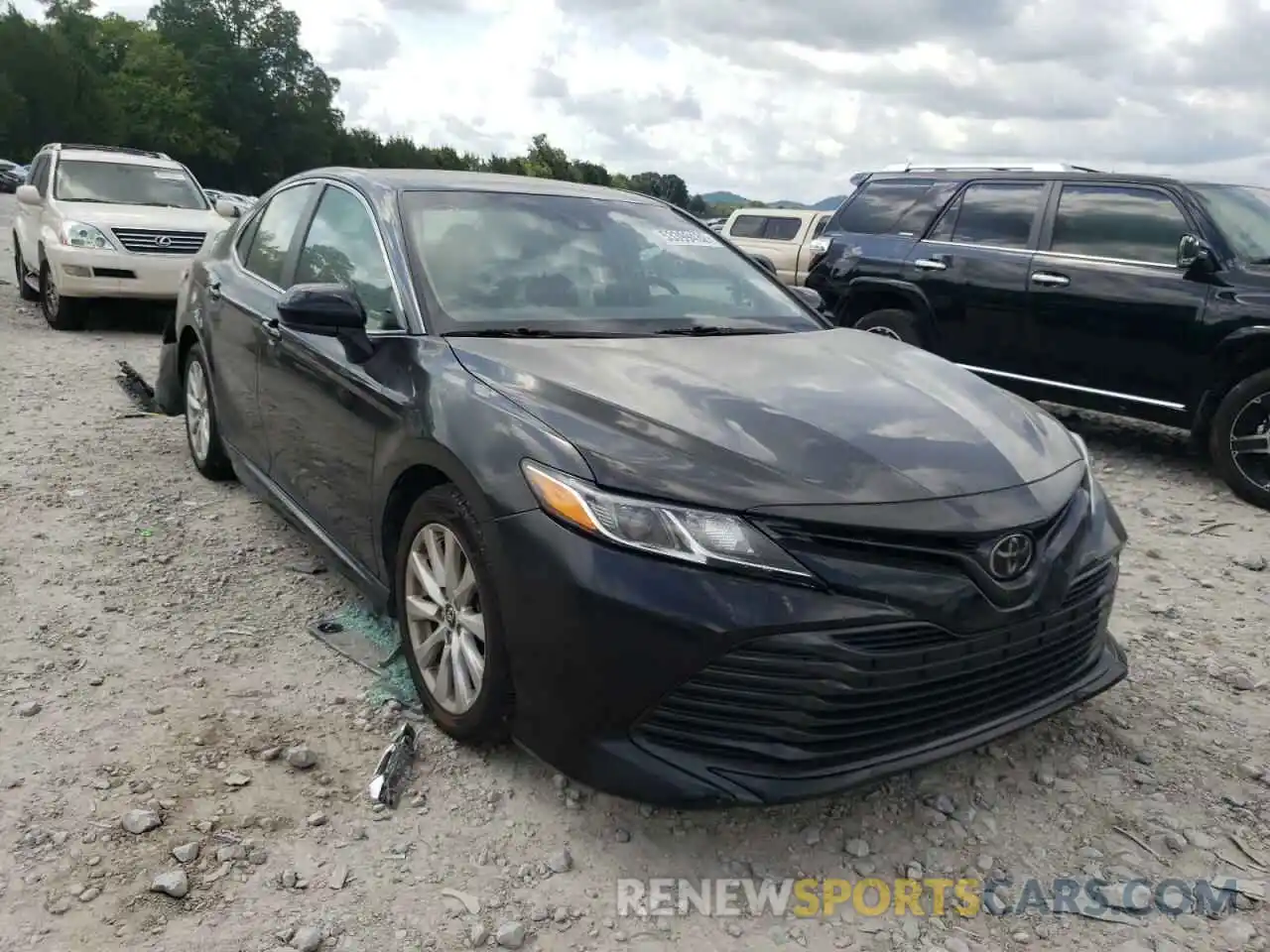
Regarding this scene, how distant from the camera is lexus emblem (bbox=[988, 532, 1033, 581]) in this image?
2523mm

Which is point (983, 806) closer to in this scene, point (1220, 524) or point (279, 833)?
point (279, 833)

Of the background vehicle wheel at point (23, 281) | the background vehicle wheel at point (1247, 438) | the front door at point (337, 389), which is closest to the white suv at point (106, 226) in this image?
the background vehicle wheel at point (23, 281)

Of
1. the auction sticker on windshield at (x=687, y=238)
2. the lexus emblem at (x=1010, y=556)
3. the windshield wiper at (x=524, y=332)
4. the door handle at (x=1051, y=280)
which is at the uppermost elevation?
the auction sticker on windshield at (x=687, y=238)

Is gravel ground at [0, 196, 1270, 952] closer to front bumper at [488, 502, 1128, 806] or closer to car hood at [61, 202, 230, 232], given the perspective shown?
front bumper at [488, 502, 1128, 806]

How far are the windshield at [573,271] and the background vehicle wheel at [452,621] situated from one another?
0.65 meters

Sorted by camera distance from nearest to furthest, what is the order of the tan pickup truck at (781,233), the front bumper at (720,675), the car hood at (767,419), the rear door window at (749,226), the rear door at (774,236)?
the front bumper at (720,675) → the car hood at (767,419) → the tan pickup truck at (781,233) → the rear door at (774,236) → the rear door window at (749,226)

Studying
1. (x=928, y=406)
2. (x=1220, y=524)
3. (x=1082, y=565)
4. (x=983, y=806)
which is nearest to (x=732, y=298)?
(x=928, y=406)

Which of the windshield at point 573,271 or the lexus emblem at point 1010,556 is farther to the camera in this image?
the windshield at point 573,271

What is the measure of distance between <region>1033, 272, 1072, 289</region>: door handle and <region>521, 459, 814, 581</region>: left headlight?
203 inches

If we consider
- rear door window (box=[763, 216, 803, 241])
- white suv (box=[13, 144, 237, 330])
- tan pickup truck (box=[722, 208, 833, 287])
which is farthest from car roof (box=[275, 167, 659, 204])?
rear door window (box=[763, 216, 803, 241])

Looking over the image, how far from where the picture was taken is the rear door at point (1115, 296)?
20.4 feet

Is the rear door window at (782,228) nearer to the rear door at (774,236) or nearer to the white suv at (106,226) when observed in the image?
the rear door at (774,236)

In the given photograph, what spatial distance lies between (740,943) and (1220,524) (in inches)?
167

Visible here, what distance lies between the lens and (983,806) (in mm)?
2912
